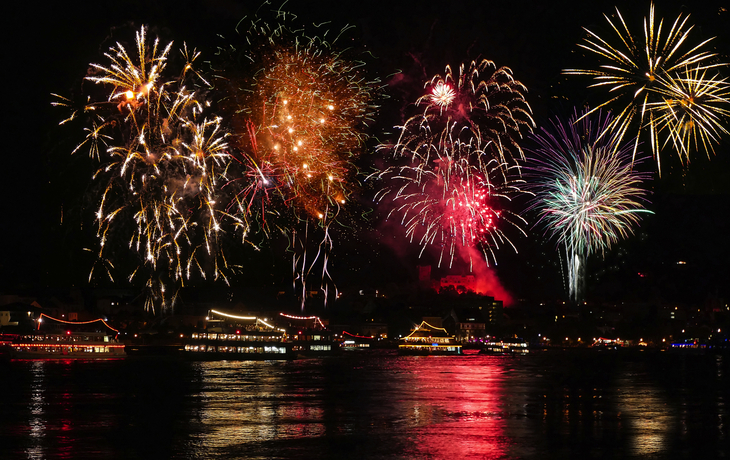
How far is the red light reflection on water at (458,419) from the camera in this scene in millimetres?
20062

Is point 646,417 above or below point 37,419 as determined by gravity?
below

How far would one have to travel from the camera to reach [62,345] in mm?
77375

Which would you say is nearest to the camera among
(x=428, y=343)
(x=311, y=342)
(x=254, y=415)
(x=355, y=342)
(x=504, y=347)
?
(x=254, y=415)

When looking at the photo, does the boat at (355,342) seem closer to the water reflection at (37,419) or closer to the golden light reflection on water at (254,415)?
the water reflection at (37,419)

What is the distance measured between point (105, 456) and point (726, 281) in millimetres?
152434

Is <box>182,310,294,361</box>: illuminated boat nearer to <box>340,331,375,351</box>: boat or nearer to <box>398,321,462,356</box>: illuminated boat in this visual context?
<box>398,321,462,356</box>: illuminated boat

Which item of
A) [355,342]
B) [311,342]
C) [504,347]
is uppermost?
[311,342]

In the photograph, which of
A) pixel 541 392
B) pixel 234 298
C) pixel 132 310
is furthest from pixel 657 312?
pixel 541 392

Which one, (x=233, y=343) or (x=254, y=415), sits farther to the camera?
(x=233, y=343)

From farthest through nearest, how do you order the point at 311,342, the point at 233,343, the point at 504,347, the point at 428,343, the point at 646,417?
the point at 428,343
the point at 504,347
the point at 311,342
the point at 233,343
the point at 646,417

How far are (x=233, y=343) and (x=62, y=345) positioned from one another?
17.2 m

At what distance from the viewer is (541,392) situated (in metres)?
37.2

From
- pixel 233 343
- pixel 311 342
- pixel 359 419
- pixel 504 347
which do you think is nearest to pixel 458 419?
pixel 359 419

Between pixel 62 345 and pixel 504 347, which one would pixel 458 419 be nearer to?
pixel 62 345
